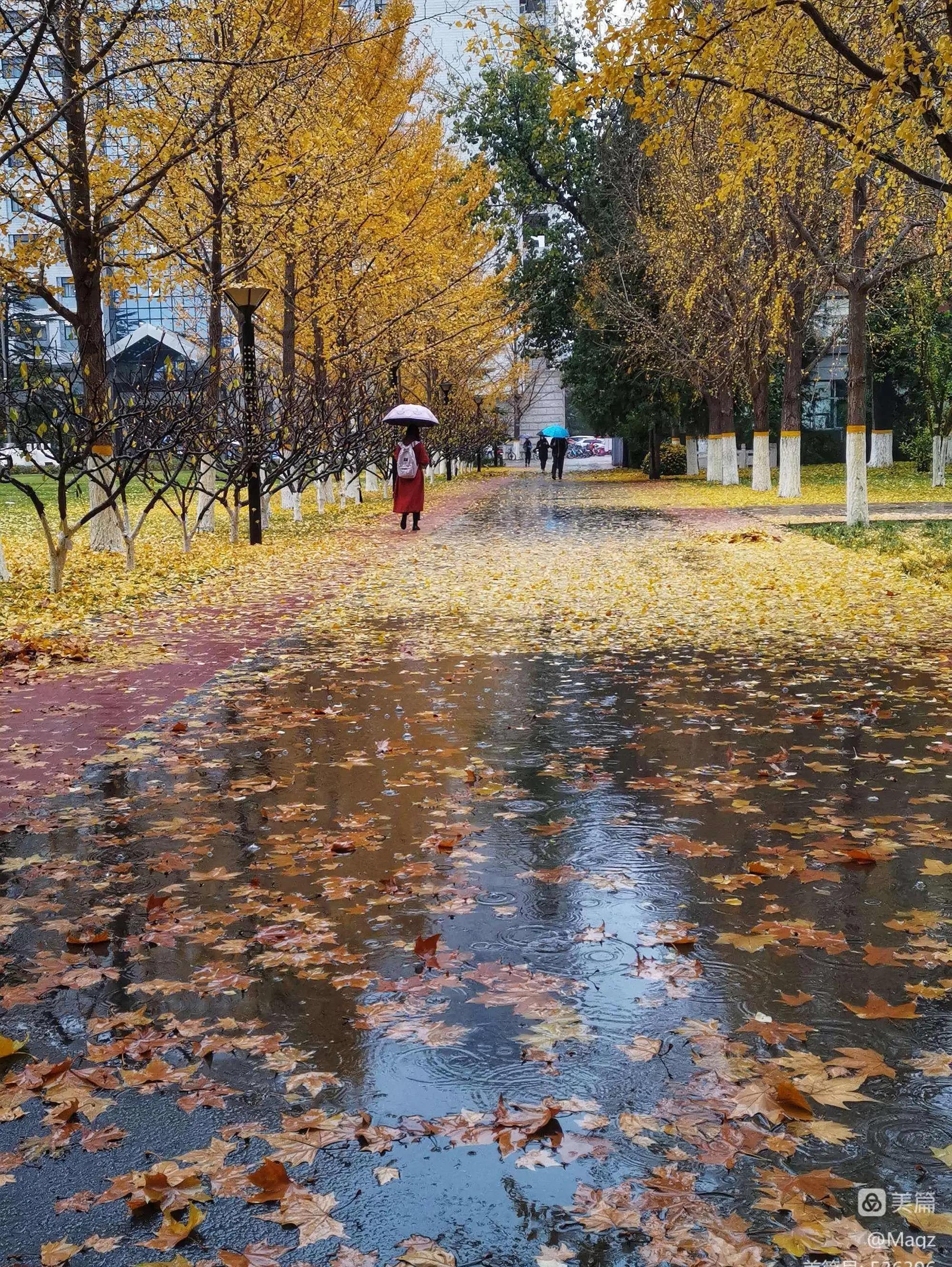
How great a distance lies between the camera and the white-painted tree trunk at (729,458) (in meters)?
40.0

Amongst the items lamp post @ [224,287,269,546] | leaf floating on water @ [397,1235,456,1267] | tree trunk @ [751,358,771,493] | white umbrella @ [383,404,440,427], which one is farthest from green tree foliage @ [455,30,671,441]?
leaf floating on water @ [397,1235,456,1267]

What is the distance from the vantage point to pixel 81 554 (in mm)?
19781

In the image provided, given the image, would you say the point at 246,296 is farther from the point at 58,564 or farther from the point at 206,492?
the point at 58,564

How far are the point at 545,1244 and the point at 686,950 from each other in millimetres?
1695

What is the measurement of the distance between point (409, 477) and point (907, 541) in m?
10.5

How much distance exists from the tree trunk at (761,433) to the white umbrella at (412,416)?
37.8 feet

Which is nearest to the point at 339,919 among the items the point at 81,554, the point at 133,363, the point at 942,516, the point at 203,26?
the point at 81,554

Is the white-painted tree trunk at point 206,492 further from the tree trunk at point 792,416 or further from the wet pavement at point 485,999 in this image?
the wet pavement at point 485,999

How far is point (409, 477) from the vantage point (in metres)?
26.3

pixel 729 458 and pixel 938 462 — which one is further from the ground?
pixel 729 458

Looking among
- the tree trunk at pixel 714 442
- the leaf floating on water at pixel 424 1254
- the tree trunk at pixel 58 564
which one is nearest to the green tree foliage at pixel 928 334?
the tree trunk at pixel 714 442

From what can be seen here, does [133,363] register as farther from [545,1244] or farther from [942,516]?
[545,1244]

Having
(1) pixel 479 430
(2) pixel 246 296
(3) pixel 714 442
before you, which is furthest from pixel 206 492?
(1) pixel 479 430

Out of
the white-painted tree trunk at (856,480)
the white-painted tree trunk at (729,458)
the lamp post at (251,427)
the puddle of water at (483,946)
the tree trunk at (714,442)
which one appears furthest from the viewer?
the tree trunk at (714,442)
